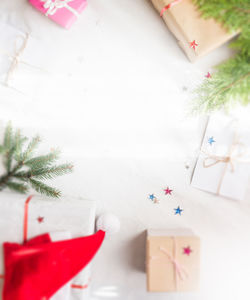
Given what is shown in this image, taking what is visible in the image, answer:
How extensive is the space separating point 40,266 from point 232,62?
0.99 metres

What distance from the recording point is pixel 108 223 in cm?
118

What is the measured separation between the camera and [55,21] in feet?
4.08

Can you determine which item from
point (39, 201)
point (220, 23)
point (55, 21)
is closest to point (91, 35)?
point (55, 21)

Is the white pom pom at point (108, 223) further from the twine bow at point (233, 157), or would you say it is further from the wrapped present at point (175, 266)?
the twine bow at point (233, 157)

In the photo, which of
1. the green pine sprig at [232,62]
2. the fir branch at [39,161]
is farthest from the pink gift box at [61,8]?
the fir branch at [39,161]

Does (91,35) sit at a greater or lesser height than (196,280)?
greater

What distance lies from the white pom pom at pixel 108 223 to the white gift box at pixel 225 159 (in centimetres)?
40

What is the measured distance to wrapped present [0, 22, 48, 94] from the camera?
3.90 feet

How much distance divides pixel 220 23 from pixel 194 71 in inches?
9.8

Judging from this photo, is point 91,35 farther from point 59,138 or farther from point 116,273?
point 116,273

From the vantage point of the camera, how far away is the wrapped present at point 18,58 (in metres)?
1.19

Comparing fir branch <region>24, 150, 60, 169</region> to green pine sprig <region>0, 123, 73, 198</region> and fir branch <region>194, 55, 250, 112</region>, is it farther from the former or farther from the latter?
fir branch <region>194, 55, 250, 112</region>

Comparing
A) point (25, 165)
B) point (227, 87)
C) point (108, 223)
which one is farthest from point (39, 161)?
point (227, 87)

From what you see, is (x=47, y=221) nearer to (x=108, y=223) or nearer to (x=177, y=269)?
(x=108, y=223)
